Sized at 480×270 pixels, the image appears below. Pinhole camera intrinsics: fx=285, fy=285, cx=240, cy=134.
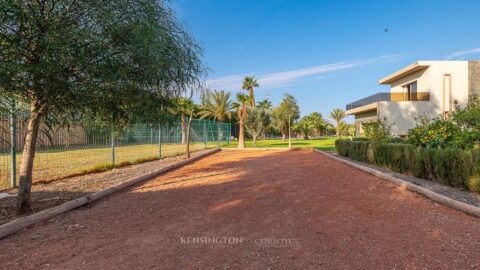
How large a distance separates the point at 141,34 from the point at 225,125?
27.7 metres

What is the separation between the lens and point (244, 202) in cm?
575

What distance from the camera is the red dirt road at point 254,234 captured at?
3.13 meters

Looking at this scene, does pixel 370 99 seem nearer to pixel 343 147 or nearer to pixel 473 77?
pixel 473 77

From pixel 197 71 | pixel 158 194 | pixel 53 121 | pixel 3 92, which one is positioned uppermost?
pixel 197 71

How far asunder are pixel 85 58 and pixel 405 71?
A: 82.1ft

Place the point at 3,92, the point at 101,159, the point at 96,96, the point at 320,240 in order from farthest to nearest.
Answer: the point at 101,159
the point at 96,96
the point at 3,92
the point at 320,240

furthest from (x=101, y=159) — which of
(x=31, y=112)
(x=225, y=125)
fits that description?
(x=225, y=125)

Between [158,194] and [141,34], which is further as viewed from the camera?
[158,194]

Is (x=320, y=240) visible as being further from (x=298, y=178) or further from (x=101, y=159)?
(x=101, y=159)

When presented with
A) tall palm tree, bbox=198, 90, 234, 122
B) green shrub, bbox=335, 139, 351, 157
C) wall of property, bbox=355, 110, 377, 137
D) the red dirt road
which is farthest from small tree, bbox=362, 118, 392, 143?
tall palm tree, bbox=198, 90, 234, 122

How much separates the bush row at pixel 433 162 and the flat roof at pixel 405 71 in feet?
44.7

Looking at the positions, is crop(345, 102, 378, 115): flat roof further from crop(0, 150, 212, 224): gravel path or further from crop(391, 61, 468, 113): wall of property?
crop(0, 150, 212, 224): gravel path

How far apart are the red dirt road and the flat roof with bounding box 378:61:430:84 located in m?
18.9

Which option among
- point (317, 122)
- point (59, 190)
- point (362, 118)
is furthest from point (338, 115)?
point (59, 190)
